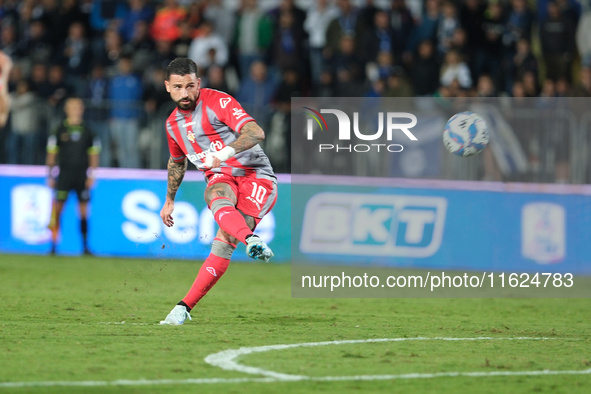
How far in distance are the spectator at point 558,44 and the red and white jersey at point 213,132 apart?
29.9 feet

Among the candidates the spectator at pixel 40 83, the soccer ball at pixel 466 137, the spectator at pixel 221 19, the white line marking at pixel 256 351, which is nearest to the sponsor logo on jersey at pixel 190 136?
the white line marking at pixel 256 351

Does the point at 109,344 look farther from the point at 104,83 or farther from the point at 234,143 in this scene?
the point at 104,83

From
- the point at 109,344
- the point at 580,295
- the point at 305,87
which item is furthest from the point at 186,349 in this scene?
the point at 305,87

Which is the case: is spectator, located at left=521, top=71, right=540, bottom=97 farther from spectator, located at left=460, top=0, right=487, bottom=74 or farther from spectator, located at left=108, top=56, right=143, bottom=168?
spectator, located at left=108, top=56, right=143, bottom=168

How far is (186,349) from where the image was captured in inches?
281

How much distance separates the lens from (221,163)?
8320mm

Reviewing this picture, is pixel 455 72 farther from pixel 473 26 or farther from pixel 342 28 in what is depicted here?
pixel 342 28

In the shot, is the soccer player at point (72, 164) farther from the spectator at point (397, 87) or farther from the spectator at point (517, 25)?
the spectator at point (517, 25)

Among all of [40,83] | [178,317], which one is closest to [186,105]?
[178,317]

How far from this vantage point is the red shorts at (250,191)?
881 cm

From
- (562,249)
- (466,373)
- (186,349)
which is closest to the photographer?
(466,373)

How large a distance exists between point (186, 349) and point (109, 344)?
2.02ft

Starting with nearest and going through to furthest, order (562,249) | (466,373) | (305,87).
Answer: (466,373) < (562,249) < (305,87)

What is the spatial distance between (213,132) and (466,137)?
348 cm
